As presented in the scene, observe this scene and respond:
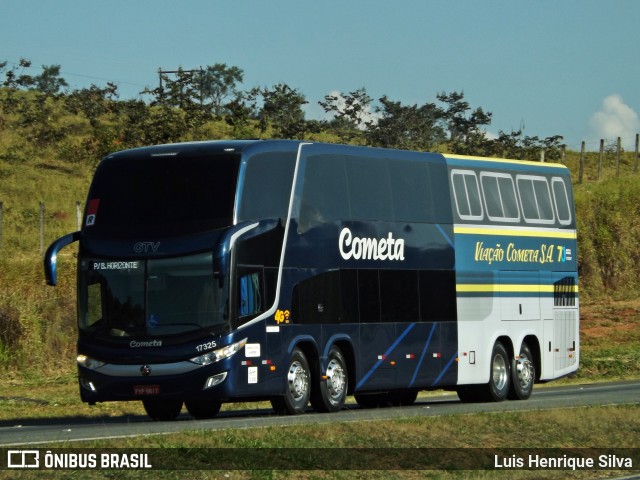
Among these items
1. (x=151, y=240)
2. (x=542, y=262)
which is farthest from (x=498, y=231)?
(x=151, y=240)

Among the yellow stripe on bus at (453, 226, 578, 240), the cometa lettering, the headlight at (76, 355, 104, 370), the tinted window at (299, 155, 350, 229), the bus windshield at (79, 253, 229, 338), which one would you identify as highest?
the tinted window at (299, 155, 350, 229)

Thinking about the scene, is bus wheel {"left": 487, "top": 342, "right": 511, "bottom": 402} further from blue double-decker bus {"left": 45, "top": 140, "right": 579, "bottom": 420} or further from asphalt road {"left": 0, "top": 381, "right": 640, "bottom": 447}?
asphalt road {"left": 0, "top": 381, "right": 640, "bottom": 447}

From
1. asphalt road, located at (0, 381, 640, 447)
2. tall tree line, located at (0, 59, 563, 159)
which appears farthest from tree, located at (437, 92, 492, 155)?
asphalt road, located at (0, 381, 640, 447)

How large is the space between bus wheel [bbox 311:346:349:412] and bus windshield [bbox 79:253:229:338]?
3039 mm

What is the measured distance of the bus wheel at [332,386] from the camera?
23203 mm

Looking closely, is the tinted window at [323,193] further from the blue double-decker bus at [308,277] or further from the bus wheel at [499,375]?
the bus wheel at [499,375]

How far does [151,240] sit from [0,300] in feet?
47.4

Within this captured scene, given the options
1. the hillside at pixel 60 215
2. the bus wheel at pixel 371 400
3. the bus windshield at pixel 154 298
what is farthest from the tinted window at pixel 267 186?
the hillside at pixel 60 215

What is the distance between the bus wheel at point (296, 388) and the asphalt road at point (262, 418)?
23 centimetres

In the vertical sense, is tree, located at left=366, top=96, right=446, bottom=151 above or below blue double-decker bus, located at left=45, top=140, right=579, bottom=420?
above

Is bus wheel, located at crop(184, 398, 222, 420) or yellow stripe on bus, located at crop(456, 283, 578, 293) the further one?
yellow stripe on bus, located at crop(456, 283, 578, 293)

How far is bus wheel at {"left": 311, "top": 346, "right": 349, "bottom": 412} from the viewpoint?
23.2 m

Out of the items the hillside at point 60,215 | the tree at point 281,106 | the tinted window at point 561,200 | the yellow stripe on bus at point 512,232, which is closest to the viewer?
the yellow stripe on bus at point 512,232

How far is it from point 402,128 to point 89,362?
5990cm
